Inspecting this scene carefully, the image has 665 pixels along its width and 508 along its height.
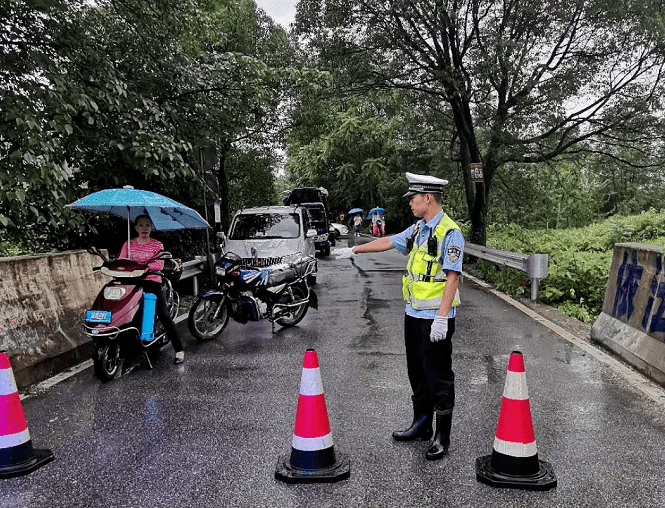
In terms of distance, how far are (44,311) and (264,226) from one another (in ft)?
21.7

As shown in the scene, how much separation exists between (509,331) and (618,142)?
12.4 m

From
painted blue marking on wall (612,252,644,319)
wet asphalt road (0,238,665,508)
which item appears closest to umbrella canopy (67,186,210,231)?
wet asphalt road (0,238,665,508)

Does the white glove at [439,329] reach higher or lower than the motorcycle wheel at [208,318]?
higher

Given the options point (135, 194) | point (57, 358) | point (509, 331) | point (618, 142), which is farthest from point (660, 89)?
point (57, 358)

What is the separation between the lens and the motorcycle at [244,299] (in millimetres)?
7355

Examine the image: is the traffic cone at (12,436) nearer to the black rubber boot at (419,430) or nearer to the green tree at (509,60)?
the black rubber boot at (419,430)

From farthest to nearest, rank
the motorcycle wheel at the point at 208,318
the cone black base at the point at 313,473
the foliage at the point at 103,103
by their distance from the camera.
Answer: the motorcycle wheel at the point at 208,318
the foliage at the point at 103,103
the cone black base at the point at 313,473

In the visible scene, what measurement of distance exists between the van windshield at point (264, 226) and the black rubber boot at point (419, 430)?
27.4ft

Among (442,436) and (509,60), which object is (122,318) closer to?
(442,436)

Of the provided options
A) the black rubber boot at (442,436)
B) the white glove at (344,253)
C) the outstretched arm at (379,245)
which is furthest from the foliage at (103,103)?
the black rubber boot at (442,436)

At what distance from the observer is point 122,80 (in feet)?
26.8

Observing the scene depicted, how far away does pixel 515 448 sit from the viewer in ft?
11.1

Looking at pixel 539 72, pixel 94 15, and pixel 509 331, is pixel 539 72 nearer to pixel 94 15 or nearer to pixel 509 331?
pixel 509 331

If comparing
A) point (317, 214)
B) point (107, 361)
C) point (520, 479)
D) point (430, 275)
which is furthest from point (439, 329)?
point (317, 214)
